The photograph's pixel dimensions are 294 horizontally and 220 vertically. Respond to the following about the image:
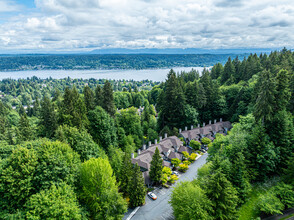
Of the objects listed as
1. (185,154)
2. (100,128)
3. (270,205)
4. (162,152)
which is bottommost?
(185,154)

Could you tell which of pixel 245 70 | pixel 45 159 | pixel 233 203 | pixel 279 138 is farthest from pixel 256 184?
pixel 245 70

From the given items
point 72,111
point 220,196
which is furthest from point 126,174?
point 72,111

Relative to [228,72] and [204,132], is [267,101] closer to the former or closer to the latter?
[204,132]

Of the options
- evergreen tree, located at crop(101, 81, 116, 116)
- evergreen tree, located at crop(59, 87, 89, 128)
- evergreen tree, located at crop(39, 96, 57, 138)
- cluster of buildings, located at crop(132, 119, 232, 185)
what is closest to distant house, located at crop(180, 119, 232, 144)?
cluster of buildings, located at crop(132, 119, 232, 185)

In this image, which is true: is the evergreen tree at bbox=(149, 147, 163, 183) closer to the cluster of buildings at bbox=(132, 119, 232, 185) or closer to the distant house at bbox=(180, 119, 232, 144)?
the cluster of buildings at bbox=(132, 119, 232, 185)

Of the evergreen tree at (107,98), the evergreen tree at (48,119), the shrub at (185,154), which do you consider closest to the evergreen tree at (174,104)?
the shrub at (185,154)
